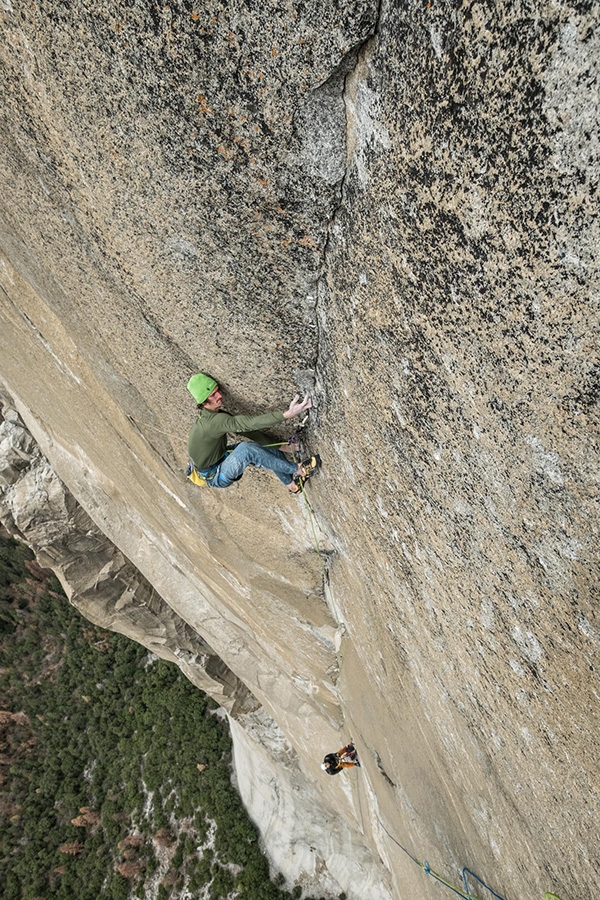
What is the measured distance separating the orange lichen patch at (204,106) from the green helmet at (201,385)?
1.55m

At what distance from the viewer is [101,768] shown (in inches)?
640

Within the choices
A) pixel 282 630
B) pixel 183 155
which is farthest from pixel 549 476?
pixel 282 630

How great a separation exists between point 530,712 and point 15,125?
374 cm

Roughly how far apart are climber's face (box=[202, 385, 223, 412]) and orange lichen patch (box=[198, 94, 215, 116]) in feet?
5.33

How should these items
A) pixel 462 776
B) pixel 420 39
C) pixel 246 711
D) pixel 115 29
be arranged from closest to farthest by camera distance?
pixel 420 39 → pixel 115 29 → pixel 462 776 → pixel 246 711

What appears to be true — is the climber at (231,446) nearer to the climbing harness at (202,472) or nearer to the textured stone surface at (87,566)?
the climbing harness at (202,472)

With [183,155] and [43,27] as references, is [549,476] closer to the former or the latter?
[183,155]

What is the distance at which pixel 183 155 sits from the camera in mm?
2184

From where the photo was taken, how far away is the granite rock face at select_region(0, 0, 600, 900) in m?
1.38

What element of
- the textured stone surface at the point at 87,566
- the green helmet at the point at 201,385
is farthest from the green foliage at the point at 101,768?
the green helmet at the point at 201,385

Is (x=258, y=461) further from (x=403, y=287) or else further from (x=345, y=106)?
(x=345, y=106)

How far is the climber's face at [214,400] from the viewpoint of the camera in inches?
133

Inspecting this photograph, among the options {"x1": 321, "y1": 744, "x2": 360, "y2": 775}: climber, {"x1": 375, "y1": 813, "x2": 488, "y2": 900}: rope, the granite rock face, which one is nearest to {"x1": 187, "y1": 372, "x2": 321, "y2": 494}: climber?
the granite rock face

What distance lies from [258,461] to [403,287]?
1949 millimetres
